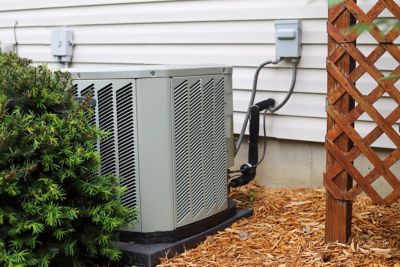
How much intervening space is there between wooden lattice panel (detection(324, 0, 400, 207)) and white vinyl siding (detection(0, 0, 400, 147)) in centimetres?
90

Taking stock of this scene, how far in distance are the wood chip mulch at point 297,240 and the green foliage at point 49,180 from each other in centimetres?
47

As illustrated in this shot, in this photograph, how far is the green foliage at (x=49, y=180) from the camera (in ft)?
9.10

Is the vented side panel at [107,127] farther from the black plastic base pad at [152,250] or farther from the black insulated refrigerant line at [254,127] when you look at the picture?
the black insulated refrigerant line at [254,127]

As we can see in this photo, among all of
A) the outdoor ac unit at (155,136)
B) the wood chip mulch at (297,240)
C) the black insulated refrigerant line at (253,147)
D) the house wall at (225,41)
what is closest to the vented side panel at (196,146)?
the outdoor ac unit at (155,136)

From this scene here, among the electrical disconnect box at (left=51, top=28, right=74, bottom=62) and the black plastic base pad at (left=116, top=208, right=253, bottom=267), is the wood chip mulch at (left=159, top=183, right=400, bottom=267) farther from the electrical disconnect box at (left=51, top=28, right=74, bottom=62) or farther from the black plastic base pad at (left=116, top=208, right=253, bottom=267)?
the electrical disconnect box at (left=51, top=28, right=74, bottom=62)

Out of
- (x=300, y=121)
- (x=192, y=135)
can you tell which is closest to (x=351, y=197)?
(x=192, y=135)

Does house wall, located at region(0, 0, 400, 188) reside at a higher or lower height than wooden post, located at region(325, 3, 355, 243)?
higher

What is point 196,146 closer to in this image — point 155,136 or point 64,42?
point 155,136

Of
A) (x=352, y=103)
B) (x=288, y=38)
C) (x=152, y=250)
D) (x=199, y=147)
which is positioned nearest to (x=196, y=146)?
(x=199, y=147)

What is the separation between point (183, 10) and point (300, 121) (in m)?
1.43

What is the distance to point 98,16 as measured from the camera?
5.60m

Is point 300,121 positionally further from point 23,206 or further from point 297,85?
point 23,206

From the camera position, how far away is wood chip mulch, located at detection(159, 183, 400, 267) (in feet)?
10.3

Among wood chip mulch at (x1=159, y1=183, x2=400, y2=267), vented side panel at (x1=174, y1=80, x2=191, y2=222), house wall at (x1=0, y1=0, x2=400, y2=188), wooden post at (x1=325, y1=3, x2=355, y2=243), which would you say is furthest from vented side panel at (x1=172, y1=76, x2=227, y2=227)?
house wall at (x1=0, y1=0, x2=400, y2=188)
